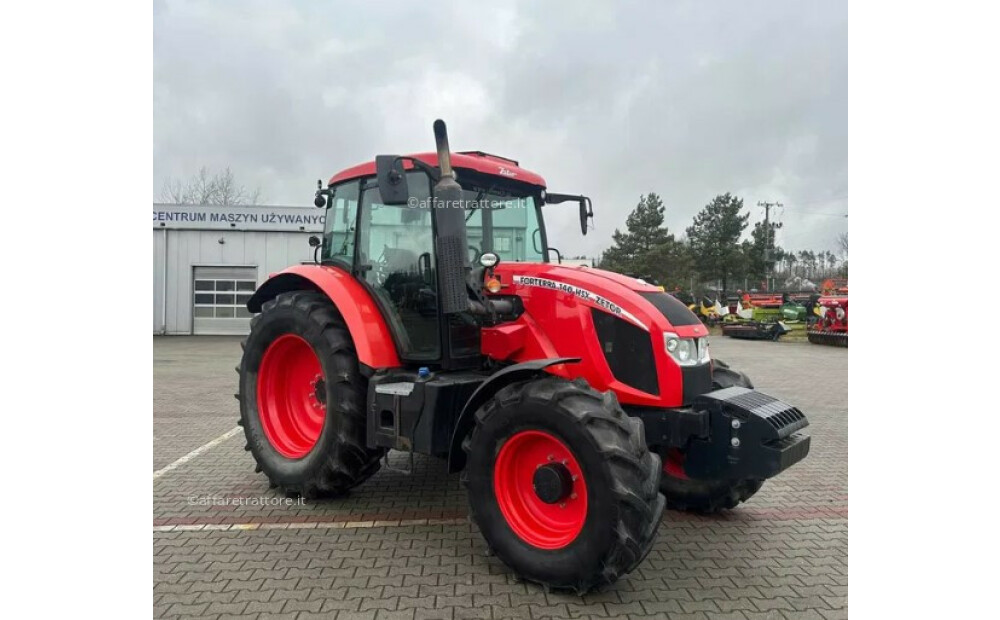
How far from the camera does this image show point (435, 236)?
4.05 m

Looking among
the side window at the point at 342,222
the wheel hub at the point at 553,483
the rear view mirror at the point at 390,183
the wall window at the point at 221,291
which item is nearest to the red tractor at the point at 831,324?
the side window at the point at 342,222

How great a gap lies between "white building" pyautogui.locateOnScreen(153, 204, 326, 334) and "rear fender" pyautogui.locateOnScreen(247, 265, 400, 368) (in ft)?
58.3

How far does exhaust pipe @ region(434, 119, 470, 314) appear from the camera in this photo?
12.1 feet

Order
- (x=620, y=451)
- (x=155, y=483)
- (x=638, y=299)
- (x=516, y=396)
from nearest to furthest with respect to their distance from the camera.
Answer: (x=620, y=451) < (x=516, y=396) < (x=638, y=299) < (x=155, y=483)

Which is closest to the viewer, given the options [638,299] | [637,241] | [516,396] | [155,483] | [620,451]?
[620,451]

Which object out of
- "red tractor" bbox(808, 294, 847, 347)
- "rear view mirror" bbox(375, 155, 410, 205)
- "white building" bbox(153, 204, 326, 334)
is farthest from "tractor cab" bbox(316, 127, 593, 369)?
"white building" bbox(153, 204, 326, 334)

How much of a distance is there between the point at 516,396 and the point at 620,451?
621 mm

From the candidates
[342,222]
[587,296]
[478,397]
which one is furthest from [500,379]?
[342,222]

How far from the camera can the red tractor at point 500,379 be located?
9.91ft

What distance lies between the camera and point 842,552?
3684 millimetres

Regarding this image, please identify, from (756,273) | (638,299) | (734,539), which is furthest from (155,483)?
(756,273)

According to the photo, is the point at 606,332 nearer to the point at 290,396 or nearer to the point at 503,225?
the point at 503,225

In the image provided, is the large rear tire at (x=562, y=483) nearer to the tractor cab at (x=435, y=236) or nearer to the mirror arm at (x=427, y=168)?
the tractor cab at (x=435, y=236)

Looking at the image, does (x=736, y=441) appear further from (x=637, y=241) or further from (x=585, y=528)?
(x=637, y=241)
